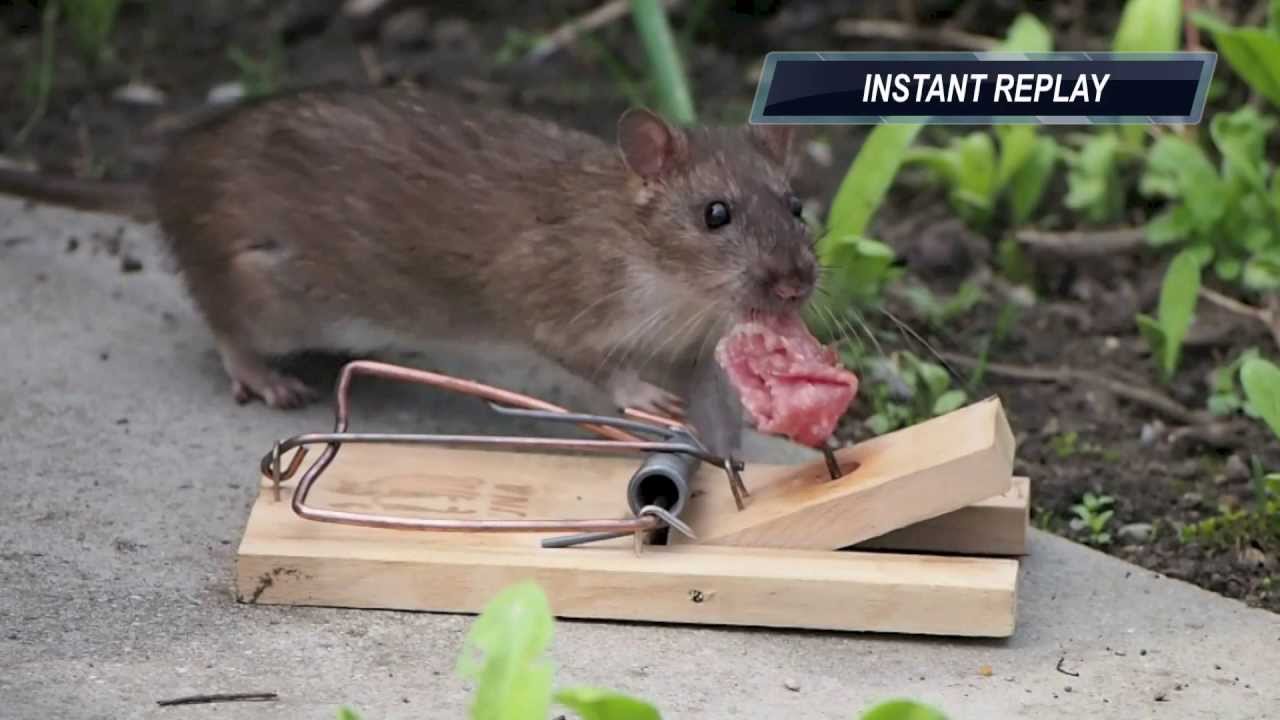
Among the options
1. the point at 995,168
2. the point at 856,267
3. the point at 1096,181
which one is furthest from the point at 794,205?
the point at 1096,181

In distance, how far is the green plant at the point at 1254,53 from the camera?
196 inches

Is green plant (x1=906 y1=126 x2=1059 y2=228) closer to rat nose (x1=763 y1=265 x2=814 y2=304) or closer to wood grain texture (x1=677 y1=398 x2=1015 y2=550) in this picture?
rat nose (x1=763 y1=265 x2=814 y2=304)

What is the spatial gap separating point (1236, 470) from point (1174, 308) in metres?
0.40

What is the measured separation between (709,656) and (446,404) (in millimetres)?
1630

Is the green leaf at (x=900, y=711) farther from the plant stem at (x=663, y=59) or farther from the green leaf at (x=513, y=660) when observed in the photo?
the plant stem at (x=663, y=59)

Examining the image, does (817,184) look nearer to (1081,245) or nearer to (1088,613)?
(1081,245)

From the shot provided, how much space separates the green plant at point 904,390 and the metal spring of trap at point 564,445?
3.31ft

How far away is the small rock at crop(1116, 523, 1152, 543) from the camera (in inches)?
167

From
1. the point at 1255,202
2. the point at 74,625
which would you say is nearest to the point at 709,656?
the point at 74,625

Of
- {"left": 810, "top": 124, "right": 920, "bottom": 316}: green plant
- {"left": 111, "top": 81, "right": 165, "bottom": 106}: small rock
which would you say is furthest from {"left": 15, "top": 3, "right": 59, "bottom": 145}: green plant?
{"left": 810, "top": 124, "right": 920, "bottom": 316}: green plant

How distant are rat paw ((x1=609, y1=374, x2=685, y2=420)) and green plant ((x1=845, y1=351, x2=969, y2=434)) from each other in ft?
1.76

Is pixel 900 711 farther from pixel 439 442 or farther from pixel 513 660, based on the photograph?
pixel 439 442

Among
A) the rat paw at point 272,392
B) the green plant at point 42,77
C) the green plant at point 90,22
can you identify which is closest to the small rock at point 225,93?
the green plant at point 90,22

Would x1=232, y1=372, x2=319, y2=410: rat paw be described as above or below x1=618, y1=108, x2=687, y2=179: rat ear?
below
